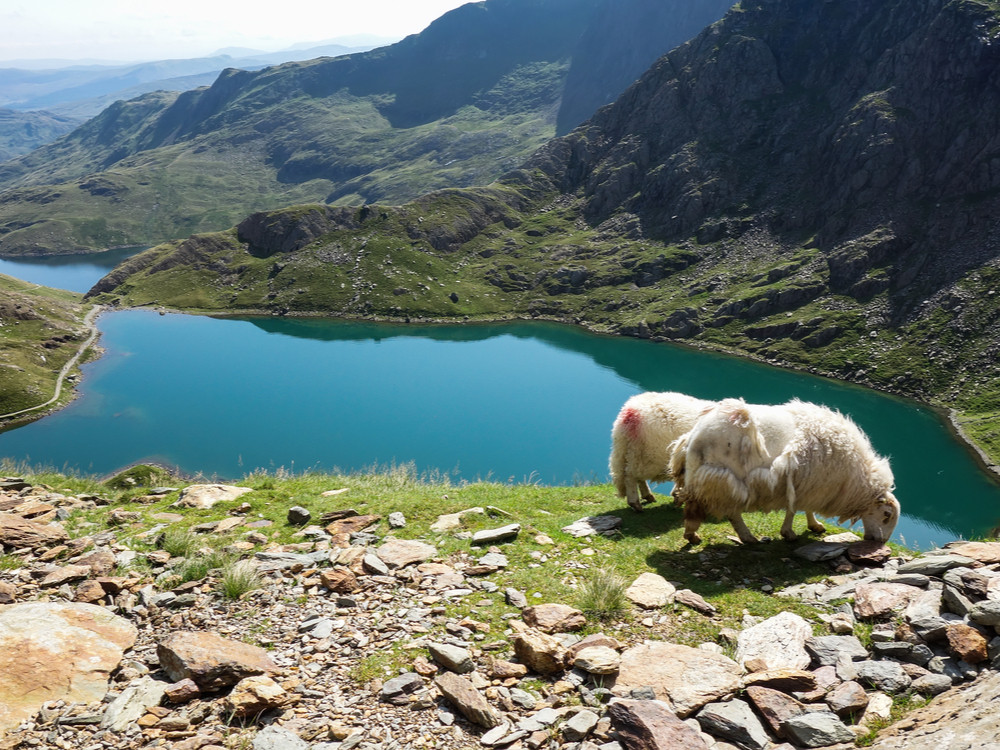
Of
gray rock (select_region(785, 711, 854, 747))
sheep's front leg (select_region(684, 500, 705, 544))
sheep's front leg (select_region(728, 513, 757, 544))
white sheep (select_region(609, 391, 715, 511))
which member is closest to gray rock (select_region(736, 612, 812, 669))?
gray rock (select_region(785, 711, 854, 747))

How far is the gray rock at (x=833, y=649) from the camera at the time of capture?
685 cm

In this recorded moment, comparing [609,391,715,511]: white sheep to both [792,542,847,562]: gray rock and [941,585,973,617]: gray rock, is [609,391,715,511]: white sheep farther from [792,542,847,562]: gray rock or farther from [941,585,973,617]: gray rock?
[941,585,973,617]: gray rock

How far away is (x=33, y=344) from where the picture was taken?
107m

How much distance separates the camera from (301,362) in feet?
371

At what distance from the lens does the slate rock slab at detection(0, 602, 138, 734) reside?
6297 millimetres

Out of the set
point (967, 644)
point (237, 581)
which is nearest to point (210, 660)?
point (237, 581)

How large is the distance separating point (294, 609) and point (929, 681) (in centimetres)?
791

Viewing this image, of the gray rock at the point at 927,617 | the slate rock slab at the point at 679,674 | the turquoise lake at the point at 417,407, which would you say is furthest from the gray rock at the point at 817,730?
the turquoise lake at the point at 417,407

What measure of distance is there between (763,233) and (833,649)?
162 metres

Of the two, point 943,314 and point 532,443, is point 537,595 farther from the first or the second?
point 943,314

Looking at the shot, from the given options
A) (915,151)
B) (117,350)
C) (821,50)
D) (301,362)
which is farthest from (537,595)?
(821,50)

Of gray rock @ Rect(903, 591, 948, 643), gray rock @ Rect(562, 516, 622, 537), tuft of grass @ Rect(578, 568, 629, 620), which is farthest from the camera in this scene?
gray rock @ Rect(562, 516, 622, 537)

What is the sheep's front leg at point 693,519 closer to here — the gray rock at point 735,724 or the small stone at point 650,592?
the small stone at point 650,592

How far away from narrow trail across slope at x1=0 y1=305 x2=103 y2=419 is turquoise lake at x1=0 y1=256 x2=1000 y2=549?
2.77 meters
